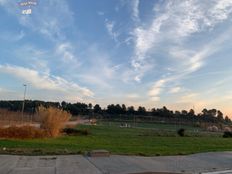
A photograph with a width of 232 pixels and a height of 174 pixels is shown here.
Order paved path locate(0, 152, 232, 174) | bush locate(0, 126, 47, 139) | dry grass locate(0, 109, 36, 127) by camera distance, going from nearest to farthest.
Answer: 1. paved path locate(0, 152, 232, 174)
2. bush locate(0, 126, 47, 139)
3. dry grass locate(0, 109, 36, 127)

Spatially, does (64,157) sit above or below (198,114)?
below

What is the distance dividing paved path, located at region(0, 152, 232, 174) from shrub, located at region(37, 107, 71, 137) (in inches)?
502

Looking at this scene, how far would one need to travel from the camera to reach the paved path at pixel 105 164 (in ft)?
30.4

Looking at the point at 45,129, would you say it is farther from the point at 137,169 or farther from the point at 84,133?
the point at 137,169

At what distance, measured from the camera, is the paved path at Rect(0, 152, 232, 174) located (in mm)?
9273

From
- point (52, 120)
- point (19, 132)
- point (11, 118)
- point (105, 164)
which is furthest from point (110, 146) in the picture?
point (11, 118)

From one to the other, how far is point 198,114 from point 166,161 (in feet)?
333

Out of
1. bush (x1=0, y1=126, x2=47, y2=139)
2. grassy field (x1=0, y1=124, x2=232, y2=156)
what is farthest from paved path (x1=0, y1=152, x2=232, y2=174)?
bush (x1=0, y1=126, x2=47, y2=139)

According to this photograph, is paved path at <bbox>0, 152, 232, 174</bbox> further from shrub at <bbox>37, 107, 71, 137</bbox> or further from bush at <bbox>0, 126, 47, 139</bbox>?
shrub at <bbox>37, 107, 71, 137</bbox>

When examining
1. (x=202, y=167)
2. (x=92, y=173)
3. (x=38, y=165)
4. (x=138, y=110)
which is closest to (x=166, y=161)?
(x=202, y=167)

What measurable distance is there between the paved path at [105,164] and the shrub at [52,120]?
12.8 metres

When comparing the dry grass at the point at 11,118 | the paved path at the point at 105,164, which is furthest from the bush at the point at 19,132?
the paved path at the point at 105,164

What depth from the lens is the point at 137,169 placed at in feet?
31.9

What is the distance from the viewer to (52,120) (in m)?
24.3
